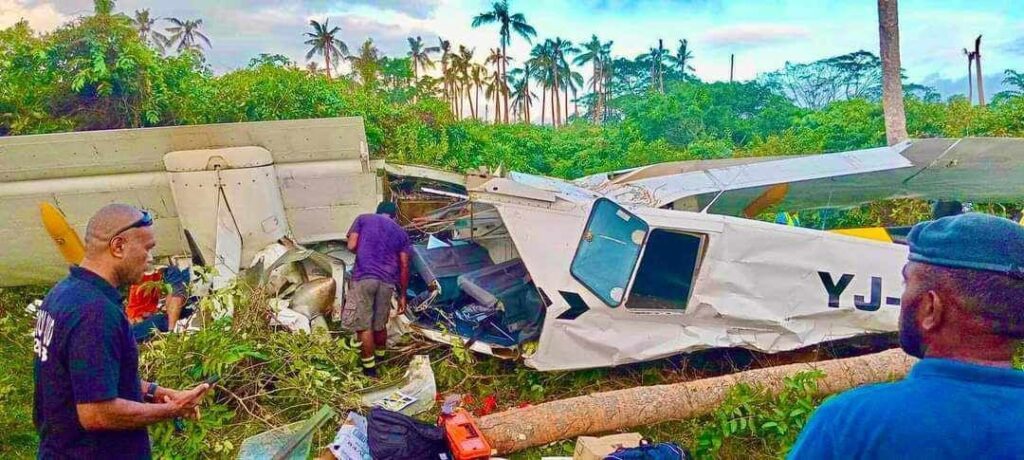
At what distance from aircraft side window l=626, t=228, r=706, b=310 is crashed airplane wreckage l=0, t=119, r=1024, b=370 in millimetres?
18

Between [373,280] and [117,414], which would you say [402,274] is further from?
[117,414]

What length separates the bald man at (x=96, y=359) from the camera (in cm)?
212

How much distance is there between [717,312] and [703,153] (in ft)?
43.6

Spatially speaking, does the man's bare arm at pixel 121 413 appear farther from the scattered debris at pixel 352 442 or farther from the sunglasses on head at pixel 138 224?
the scattered debris at pixel 352 442

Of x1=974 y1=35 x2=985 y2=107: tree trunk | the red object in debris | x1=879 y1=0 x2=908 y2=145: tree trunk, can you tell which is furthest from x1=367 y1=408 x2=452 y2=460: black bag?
x1=974 y1=35 x2=985 y2=107: tree trunk

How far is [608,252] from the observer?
5055 millimetres

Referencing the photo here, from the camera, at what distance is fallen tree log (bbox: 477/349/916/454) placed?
14.3ft

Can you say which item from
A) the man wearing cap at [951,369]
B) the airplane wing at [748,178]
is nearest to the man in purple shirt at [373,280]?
the airplane wing at [748,178]

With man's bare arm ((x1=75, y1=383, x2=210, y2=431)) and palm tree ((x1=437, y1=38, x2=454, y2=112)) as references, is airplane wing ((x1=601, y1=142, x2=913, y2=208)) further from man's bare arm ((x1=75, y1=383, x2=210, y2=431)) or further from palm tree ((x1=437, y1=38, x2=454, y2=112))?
palm tree ((x1=437, y1=38, x2=454, y2=112))

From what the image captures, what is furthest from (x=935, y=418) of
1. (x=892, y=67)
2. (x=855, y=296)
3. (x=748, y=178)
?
(x=892, y=67)

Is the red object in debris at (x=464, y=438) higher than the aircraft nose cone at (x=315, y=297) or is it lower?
lower

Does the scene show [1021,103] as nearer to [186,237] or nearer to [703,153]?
[703,153]

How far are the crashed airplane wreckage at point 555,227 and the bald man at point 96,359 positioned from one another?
3150 millimetres

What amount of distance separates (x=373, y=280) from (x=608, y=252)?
2.07m
